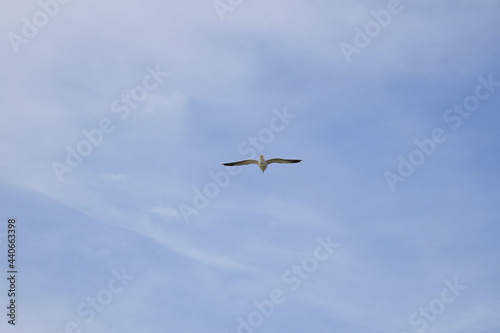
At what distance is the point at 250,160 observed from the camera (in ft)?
431

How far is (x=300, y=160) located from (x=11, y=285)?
29898mm

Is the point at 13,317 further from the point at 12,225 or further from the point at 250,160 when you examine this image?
the point at 250,160

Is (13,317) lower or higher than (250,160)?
lower

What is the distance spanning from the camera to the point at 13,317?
13500 cm

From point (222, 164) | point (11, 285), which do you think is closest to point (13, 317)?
point (11, 285)

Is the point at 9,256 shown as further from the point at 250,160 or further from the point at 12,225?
the point at 250,160

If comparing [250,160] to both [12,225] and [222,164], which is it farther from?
[12,225]

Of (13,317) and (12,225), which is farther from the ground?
(12,225)

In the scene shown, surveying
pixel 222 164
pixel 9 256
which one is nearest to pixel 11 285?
pixel 9 256

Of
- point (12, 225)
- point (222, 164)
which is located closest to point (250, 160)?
point (222, 164)

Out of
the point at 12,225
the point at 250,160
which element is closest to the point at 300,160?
the point at 250,160

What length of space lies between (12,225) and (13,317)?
29.3 feet

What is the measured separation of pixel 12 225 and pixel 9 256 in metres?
3.35

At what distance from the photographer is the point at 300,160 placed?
132000 mm
